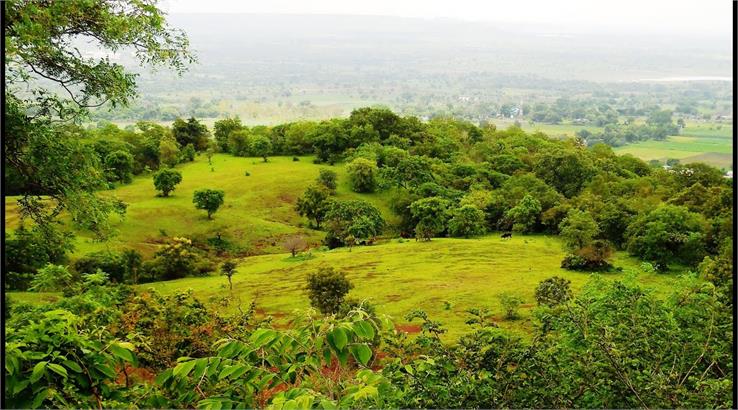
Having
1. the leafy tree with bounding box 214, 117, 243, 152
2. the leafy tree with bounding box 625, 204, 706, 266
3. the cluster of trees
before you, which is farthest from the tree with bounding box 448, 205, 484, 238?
the cluster of trees

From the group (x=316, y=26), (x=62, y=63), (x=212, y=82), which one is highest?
(x=316, y=26)

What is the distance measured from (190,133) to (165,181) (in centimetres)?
741

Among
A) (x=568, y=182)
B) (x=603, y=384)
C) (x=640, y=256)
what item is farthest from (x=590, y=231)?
(x=603, y=384)

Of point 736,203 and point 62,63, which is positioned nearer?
point 736,203

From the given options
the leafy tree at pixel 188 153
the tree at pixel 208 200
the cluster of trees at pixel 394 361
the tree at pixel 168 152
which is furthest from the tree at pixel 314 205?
the cluster of trees at pixel 394 361

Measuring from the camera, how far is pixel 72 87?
4.50 metres

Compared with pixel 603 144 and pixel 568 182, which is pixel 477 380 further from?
pixel 603 144

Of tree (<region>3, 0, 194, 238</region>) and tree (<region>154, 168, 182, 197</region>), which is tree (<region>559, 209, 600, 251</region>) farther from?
tree (<region>3, 0, 194, 238</region>)

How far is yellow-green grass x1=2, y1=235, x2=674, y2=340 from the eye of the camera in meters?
13.4

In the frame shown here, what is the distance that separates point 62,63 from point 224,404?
3.20 meters

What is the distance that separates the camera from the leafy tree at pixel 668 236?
17.3m

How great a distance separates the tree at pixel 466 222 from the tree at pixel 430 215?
0.47m

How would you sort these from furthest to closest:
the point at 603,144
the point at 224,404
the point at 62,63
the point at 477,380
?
the point at 603,144, the point at 62,63, the point at 477,380, the point at 224,404

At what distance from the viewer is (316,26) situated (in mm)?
22969
